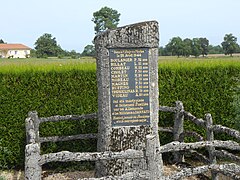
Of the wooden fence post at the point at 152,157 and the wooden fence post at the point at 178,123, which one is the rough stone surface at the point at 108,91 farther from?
the wooden fence post at the point at 178,123

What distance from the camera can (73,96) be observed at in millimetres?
7488

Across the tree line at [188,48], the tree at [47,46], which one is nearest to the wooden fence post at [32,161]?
the tree line at [188,48]

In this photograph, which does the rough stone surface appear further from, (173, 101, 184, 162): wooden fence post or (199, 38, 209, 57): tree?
(199, 38, 209, 57): tree

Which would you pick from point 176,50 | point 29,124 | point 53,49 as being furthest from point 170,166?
point 53,49

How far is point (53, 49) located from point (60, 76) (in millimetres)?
57419

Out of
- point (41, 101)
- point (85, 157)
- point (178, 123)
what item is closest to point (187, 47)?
point (178, 123)

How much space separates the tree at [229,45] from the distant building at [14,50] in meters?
41.9

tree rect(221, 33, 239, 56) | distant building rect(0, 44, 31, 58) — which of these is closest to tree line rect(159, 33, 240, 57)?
tree rect(221, 33, 239, 56)

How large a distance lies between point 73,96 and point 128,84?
2.27 metres

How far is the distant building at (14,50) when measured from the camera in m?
72.1

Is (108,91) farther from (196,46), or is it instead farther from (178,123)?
(196,46)

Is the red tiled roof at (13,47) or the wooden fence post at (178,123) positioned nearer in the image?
the wooden fence post at (178,123)

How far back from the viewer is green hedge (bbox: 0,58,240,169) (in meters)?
7.35

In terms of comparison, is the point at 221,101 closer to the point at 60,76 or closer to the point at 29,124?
the point at 60,76
